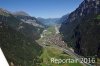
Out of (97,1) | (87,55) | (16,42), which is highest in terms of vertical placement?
(97,1)

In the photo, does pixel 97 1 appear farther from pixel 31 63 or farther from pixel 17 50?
pixel 31 63

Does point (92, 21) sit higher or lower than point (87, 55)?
higher

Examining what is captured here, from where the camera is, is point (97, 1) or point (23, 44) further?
point (97, 1)

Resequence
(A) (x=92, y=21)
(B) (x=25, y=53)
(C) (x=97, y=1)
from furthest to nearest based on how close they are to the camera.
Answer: (C) (x=97, y=1) < (A) (x=92, y=21) < (B) (x=25, y=53)

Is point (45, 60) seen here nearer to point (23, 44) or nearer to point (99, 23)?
point (23, 44)

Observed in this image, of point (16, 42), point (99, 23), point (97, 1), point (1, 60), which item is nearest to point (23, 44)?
point (16, 42)

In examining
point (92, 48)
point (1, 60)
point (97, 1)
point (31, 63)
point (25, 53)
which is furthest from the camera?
point (97, 1)

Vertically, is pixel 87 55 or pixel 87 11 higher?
pixel 87 11

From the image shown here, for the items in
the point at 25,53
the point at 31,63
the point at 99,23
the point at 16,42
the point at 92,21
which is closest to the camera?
the point at 31,63

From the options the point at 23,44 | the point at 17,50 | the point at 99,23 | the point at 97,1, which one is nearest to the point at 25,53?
the point at 17,50
